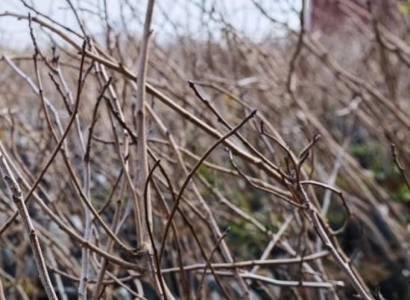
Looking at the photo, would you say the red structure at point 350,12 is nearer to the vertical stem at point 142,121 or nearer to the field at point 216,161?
the field at point 216,161

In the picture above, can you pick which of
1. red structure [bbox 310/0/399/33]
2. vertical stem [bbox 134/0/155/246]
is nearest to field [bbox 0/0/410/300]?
red structure [bbox 310/0/399/33]

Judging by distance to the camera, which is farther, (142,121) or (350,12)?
(350,12)

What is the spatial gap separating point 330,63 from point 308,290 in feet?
3.95

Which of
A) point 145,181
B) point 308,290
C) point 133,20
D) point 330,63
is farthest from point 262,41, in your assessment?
point 145,181

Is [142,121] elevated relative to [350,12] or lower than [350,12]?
lower

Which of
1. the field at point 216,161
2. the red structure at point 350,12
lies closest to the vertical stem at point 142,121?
the field at point 216,161

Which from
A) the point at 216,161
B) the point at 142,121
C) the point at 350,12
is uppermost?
the point at 350,12

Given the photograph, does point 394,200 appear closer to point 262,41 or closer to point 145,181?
point 262,41

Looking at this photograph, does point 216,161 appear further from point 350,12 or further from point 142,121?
point 142,121

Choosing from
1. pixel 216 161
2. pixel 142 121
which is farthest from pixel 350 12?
pixel 142 121

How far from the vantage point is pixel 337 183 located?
4.52 m

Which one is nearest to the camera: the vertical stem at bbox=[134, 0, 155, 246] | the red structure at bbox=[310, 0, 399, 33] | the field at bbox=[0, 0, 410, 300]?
the vertical stem at bbox=[134, 0, 155, 246]

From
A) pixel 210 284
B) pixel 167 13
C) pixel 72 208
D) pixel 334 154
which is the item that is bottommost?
pixel 210 284

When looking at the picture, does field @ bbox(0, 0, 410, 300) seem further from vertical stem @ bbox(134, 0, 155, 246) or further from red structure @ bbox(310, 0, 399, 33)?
vertical stem @ bbox(134, 0, 155, 246)
